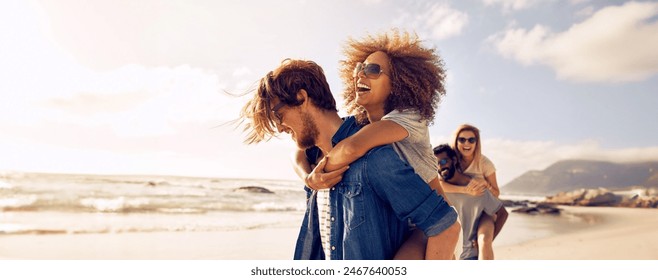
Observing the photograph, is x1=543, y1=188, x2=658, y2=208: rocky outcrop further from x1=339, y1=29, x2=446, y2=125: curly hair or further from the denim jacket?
the denim jacket

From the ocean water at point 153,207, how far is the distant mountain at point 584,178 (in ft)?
30.3

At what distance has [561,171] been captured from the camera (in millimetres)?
31953

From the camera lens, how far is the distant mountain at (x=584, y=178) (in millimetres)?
25906

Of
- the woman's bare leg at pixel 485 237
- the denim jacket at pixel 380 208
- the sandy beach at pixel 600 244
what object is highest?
the denim jacket at pixel 380 208

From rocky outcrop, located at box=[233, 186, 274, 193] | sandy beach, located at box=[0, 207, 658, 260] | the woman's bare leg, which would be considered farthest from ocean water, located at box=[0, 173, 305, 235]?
the woman's bare leg

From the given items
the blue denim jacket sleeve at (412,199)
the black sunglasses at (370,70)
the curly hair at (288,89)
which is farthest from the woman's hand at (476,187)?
the blue denim jacket sleeve at (412,199)

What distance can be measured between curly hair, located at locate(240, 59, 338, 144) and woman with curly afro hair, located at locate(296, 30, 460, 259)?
9.8 inches

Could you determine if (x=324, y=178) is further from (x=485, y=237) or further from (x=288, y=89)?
(x=485, y=237)

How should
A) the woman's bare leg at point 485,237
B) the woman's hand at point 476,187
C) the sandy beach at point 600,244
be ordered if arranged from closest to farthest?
the woman's bare leg at point 485,237 < the woman's hand at point 476,187 < the sandy beach at point 600,244

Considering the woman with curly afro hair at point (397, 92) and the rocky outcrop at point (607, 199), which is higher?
the woman with curly afro hair at point (397, 92)

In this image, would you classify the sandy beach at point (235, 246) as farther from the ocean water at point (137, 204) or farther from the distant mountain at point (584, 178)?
the distant mountain at point (584, 178)
